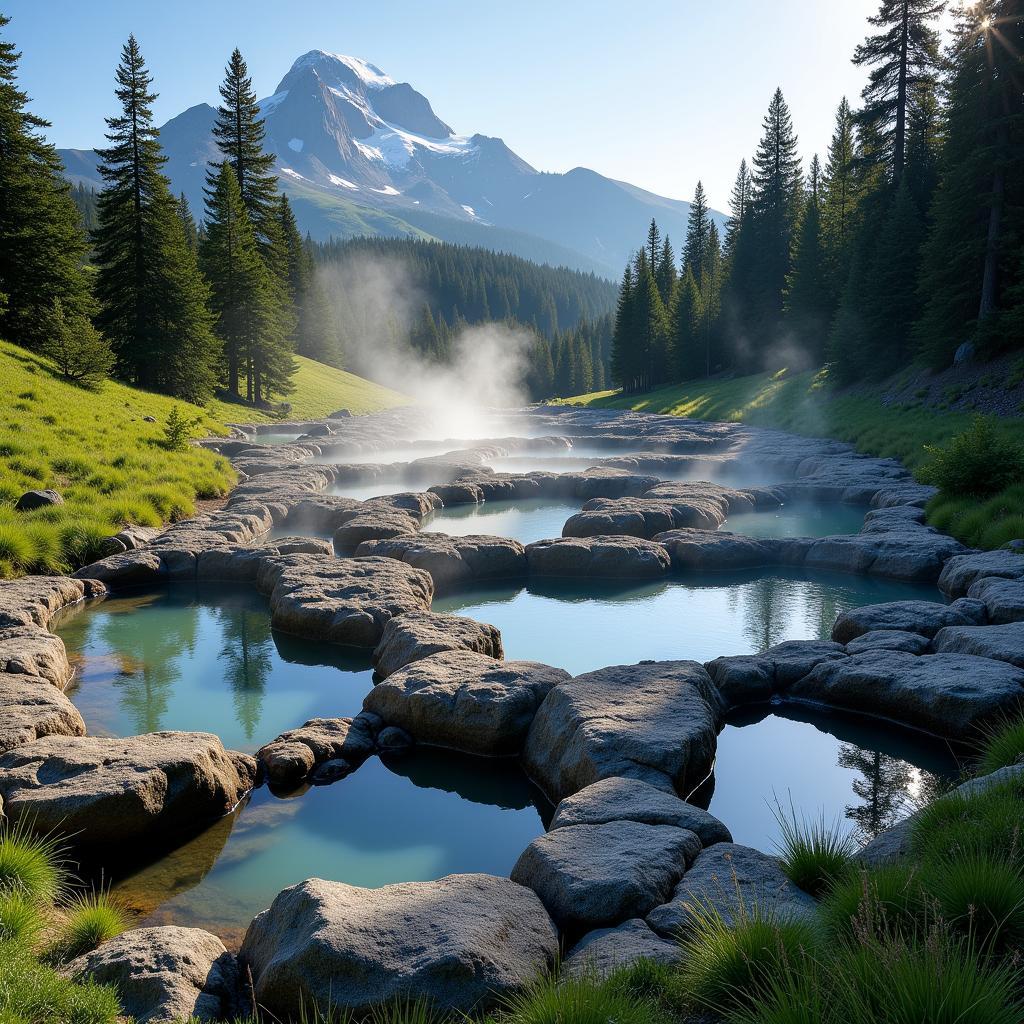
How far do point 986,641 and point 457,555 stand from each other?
8698 mm

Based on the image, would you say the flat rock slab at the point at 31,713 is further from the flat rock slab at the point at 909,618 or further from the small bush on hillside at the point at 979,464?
the small bush on hillside at the point at 979,464

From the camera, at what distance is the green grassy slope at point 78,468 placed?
13.7 metres

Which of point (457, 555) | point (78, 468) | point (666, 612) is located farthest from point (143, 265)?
point (666, 612)

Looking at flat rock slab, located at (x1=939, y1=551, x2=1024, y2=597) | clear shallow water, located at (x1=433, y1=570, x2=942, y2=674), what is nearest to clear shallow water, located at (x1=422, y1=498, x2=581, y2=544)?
clear shallow water, located at (x1=433, y1=570, x2=942, y2=674)

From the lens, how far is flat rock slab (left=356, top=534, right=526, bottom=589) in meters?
14.3

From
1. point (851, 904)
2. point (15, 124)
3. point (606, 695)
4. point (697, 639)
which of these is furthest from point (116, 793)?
point (15, 124)

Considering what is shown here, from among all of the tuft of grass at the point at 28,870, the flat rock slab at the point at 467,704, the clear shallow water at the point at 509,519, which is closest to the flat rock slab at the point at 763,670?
the flat rock slab at the point at 467,704

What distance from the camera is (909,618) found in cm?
999

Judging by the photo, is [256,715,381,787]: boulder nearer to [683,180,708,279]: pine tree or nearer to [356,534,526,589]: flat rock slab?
[356,534,526,589]: flat rock slab

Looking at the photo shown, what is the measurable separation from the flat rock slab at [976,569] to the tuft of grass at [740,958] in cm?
932

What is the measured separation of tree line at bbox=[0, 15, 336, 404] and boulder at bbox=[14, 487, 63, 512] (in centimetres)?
1340

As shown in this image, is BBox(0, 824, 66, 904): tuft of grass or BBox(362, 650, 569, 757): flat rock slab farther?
BBox(362, 650, 569, 757): flat rock slab

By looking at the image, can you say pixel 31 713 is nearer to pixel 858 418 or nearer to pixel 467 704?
pixel 467 704

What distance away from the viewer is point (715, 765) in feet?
25.9
